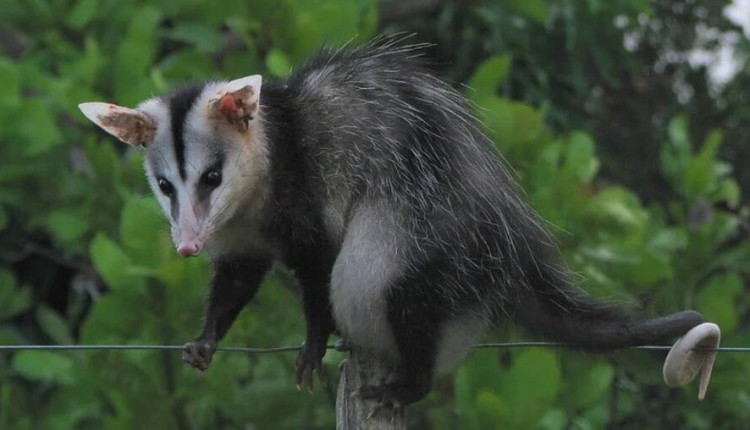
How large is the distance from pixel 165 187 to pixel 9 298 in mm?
3527

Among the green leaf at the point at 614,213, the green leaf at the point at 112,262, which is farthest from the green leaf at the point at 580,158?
the green leaf at the point at 112,262

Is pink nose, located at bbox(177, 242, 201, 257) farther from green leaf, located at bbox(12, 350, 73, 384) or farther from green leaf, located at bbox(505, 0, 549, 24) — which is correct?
green leaf, located at bbox(505, 0, 549, 24)

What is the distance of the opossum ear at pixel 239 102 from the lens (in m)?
4.31

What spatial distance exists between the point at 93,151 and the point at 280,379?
57.4 inches

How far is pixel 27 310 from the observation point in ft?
27.5

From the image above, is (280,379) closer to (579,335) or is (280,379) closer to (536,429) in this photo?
(536,429)

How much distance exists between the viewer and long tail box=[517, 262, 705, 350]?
416cm

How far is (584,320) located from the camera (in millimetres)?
4430

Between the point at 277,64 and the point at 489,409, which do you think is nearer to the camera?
the point at 489,409

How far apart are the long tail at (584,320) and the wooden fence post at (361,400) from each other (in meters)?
0.50

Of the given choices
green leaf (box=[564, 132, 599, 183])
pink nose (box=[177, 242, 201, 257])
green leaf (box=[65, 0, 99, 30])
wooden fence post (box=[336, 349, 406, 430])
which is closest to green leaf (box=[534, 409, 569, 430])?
green leaf (box=[564, 132, 599, 183])

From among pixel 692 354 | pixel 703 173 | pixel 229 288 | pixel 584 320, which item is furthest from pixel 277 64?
pixel 692 354

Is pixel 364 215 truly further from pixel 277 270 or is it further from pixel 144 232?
pixel 144 232

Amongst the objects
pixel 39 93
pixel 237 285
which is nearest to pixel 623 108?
pixel 39 93
